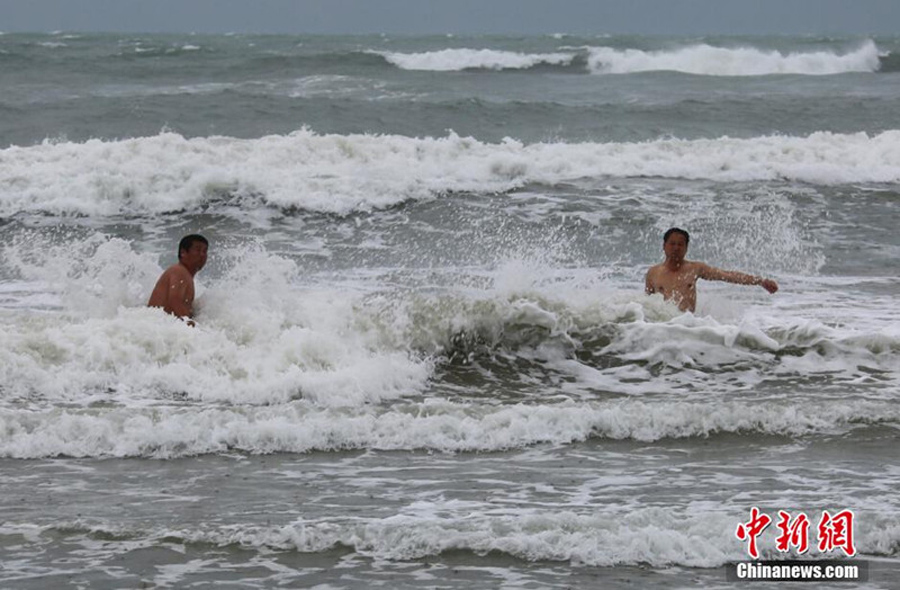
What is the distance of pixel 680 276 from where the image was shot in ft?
34.5

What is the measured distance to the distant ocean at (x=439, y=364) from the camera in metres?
5.68

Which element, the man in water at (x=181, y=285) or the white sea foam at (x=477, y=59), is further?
the white sea foam at (x=477, y=59)

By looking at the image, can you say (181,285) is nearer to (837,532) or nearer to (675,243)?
(675,243)

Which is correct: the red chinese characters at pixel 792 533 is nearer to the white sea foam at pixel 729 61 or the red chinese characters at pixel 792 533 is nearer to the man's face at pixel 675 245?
the man's face at pixel 675 245

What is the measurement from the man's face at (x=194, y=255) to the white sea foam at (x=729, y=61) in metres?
32.2

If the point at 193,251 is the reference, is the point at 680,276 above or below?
below

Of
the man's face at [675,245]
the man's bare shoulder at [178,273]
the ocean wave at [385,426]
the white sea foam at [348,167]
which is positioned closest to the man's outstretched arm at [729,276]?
the man's face at [675,245]

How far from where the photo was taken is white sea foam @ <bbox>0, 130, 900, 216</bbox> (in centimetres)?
1661

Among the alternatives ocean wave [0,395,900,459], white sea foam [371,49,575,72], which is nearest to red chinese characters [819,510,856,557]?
ocean wave [0,395,900,459]

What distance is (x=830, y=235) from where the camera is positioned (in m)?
15.5

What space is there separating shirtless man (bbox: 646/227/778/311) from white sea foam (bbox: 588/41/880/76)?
30815mm

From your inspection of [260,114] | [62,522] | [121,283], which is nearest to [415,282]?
[121,283]

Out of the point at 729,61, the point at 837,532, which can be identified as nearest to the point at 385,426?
the point at 837,532

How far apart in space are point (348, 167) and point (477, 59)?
1013 inches
